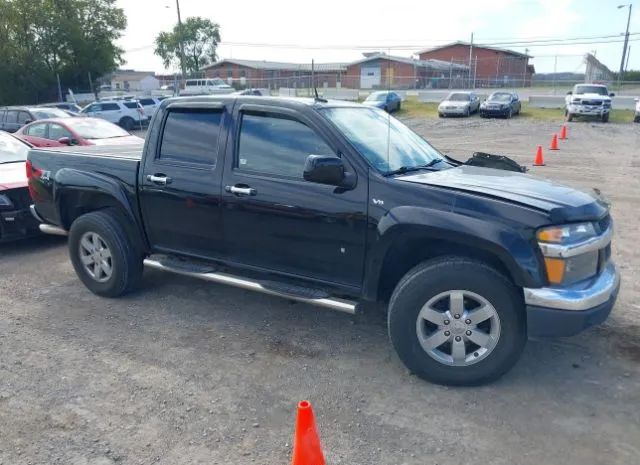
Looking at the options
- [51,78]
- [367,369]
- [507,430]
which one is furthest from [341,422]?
[51,78]

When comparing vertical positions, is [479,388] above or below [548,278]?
below

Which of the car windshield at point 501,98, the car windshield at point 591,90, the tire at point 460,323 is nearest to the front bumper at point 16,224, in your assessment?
the tire at point 460,323

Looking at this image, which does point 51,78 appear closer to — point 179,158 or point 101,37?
point 101,37

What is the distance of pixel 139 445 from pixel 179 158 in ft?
8.11

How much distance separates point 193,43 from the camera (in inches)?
3292

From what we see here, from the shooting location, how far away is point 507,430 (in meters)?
3.21

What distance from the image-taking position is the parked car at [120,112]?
2675 centimetres

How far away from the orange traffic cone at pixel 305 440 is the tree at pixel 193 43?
83720mm

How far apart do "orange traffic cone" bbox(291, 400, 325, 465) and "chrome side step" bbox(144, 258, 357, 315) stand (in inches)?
49.4

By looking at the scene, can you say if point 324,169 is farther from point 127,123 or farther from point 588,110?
point 127,123

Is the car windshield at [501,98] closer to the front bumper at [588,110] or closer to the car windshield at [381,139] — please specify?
the front bumper at [588,110]

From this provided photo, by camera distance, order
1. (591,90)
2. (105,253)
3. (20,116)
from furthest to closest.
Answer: (591,90)
(20,116)
(105,253)

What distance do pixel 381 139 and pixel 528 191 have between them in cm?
126

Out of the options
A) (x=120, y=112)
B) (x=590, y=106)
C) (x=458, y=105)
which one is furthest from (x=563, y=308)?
(x=458, y=105)
